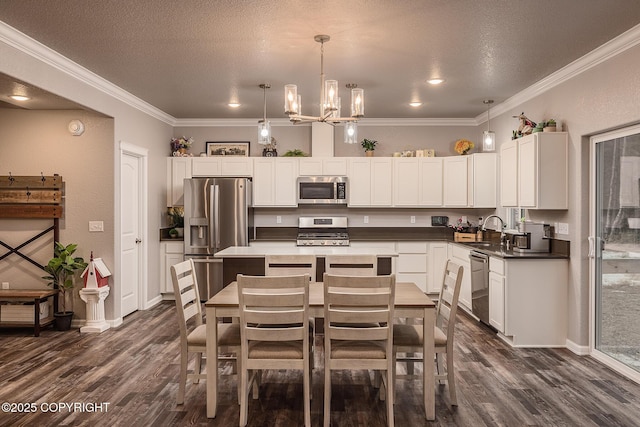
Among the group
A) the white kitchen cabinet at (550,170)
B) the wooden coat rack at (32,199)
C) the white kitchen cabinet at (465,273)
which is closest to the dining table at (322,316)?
the white kitchen cabinet at (550,170)

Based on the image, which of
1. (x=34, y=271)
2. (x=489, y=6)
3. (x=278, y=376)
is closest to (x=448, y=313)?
(x=278, y=376)

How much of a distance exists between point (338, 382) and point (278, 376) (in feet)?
1.59

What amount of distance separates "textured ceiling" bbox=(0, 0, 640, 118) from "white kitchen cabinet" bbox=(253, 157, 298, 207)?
5.69ft

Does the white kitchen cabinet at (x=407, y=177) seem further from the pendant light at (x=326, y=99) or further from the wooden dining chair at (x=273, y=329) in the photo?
the wooden dining chair at (x=273, y=329)

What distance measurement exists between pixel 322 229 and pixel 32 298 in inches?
154

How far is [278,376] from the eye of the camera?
373 cm

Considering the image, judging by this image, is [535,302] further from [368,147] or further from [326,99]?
[368,147]

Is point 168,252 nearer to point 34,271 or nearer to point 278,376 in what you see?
point 34,271

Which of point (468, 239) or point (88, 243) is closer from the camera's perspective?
point (88, 243)

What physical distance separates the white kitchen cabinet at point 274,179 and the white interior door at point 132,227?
1.60 meters

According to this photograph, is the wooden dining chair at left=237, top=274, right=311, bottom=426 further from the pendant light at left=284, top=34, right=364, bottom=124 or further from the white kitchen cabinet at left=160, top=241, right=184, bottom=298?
the white kitchen cabinet at left=160, top=241, right=184, bottom=298

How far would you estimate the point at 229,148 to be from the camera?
288 inches

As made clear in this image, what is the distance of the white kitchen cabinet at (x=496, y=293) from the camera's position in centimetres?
463

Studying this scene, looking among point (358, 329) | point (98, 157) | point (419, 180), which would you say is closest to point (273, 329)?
point (358, 329)
